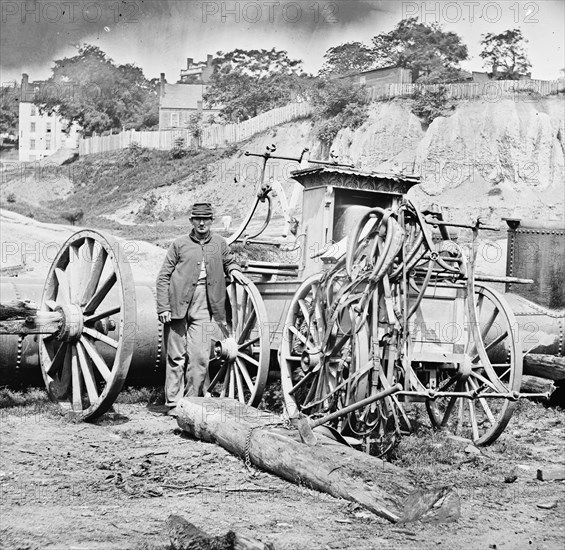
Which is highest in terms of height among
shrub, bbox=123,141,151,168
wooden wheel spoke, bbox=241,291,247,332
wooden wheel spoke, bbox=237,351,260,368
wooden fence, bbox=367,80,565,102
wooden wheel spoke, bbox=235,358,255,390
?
wooden fence, bbox=367,80,565,102

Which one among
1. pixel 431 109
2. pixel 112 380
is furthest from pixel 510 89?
pixel 112 380

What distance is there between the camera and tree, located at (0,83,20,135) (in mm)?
59094

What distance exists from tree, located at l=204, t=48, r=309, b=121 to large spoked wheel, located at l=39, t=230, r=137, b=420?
4333 centimetres

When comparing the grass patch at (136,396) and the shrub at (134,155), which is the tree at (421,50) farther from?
the grass patch at (136,396)

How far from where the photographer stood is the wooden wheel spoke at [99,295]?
8.40 m

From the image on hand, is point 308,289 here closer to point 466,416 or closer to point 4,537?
point 466,416

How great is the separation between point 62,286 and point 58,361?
0.69m

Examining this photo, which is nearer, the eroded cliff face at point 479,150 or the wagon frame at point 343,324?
the wagon frame at point 343,324

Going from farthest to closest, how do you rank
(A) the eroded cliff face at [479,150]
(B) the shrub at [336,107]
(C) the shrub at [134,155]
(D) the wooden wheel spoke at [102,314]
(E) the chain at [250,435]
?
(C) the shrub at [134,155], (B) the shrub at [336,107], (A) the eroded cliff face at [479,150], (D) the wooden wheel spoke at [102,314], (E) the chain at [250,435]

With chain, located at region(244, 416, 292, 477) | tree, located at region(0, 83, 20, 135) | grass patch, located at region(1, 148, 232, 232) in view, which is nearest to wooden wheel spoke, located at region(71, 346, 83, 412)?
chain, located at region(244, 416, 292, 477)

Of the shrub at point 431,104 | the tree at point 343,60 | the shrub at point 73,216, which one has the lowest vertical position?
the shrub at point 73,216

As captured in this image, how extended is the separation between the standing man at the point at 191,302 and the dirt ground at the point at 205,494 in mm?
455

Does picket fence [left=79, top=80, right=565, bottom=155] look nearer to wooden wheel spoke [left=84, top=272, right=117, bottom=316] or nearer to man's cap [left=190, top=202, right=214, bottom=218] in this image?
man's cap [left=190, top=202, right=214, bottom=218]

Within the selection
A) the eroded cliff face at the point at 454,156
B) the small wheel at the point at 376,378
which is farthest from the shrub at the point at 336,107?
the small wheel at the point at 376,378
